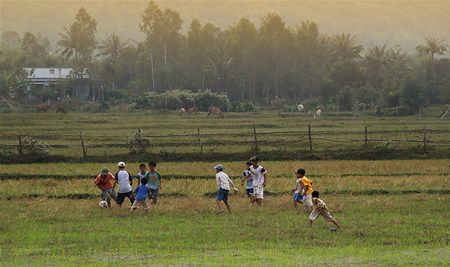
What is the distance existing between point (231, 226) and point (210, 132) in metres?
23.0

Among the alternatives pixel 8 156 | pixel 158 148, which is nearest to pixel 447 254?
pixel 158 148

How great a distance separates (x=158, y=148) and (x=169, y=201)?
494 inches

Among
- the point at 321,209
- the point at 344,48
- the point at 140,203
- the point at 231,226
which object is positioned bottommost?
the point at 231,226

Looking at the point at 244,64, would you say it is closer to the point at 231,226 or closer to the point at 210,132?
the point at 210,132

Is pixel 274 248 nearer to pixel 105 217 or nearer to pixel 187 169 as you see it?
pixel 105 217

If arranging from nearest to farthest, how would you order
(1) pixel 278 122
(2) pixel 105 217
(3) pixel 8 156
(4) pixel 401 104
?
(2) pixel 105 217, (3) pixel 8 156, (1) pixel 278 122, (4) pixel 401 104

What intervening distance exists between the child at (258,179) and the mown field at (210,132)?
11112mm

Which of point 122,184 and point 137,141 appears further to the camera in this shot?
point 137,141

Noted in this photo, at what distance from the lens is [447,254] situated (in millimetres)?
A: 8609

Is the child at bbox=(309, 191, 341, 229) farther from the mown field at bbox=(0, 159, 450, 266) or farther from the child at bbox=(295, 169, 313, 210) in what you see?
the child at bbox=(295, 169, 313, 210)

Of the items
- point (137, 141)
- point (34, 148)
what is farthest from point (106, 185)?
point (34, 148)

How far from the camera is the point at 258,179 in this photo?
13805mm

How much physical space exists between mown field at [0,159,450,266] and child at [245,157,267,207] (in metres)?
0.35

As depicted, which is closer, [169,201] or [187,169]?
[169,201]
